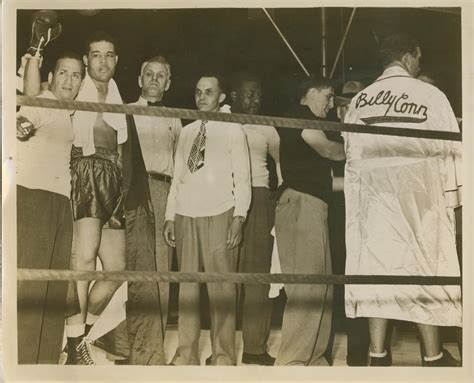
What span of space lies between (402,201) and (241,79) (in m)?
0.42

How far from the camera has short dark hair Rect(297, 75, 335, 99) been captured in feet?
3.57

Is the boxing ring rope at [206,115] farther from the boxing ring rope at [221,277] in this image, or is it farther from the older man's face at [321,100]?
the boxing ring rope at [221,277]

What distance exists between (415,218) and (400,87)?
276 millimetres

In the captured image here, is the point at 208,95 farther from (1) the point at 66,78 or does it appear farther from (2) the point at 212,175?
(1) the point at 66,78

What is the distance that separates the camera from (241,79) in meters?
1.08

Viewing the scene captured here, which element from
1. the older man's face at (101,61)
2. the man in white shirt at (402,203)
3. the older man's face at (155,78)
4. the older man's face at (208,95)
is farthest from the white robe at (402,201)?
the older man's face at (101,61)

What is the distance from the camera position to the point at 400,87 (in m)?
1.10

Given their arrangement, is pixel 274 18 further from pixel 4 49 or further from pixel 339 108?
pixel 4 49

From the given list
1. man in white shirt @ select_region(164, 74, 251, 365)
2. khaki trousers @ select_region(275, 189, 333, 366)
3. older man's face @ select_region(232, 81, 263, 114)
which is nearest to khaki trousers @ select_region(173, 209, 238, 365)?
man in white shirt @ select_region(164, 74, 251, 365)

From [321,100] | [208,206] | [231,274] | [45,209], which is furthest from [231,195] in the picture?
[45,209]

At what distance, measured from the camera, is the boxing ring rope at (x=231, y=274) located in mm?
1080

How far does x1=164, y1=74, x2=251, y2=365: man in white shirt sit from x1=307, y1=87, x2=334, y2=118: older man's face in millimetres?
161

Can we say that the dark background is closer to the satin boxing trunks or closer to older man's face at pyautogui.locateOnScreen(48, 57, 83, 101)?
older man's face at pyautogui.locateOnScreen(48, 57, 83, 101)

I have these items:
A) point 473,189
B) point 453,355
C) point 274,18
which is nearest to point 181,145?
point 274,18
